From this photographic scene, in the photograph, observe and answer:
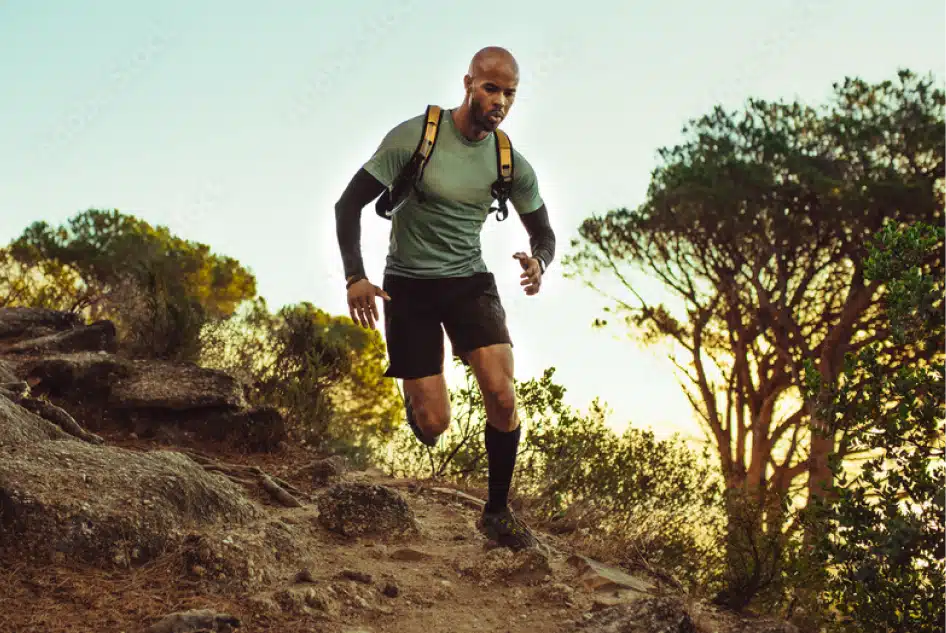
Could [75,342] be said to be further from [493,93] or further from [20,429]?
[493,93]

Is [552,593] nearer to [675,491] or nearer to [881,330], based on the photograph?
[675,491]

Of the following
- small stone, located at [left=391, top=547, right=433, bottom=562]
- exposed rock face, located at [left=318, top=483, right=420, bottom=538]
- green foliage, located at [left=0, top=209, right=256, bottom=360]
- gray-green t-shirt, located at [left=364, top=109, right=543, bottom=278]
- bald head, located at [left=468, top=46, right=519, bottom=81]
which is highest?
green foliage, located at [left=0, top=209, right=256, bottom=360]

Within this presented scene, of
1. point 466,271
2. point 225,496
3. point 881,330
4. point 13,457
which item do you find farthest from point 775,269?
point 13,457

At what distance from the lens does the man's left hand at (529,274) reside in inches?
182

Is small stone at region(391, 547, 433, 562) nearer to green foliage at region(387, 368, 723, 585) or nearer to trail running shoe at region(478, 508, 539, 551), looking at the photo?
trail running shoe at region(478, 508, 539, 551)

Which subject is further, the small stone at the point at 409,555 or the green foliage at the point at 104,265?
the green foliage at the point at 104,265

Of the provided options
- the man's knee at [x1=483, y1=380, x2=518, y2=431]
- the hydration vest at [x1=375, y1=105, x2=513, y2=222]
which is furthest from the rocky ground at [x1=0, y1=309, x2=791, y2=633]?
the hydration vest at [x1=375, y1=105, x2=513, y2=222]

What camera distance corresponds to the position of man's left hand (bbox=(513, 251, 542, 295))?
461cm

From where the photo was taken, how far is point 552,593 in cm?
426

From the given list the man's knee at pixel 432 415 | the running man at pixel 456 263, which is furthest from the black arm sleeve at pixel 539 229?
the man's knee at pixel 432 415

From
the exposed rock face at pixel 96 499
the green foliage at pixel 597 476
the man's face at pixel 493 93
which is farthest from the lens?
the green foliage at pixel 597 476

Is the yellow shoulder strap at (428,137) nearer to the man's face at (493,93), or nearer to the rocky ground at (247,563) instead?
the man's face at (493,93)

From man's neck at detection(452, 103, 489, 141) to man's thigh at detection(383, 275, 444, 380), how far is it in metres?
0.83

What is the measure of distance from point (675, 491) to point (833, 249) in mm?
6957
